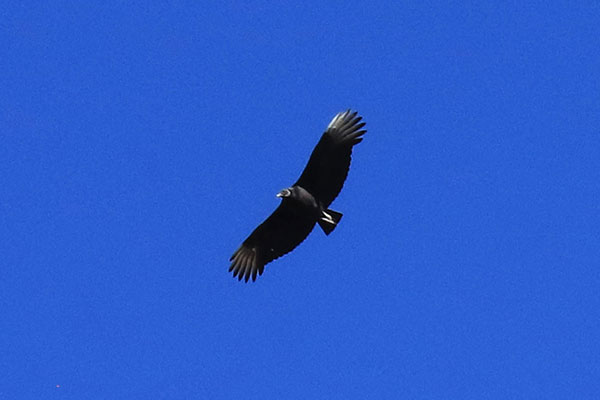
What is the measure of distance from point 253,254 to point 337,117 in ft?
12.3

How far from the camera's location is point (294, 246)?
27.5 m

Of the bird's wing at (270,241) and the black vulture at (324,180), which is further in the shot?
the bird's wing at (270,241)

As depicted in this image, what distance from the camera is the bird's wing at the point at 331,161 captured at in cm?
2630

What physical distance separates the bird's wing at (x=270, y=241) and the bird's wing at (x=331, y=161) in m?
0.70

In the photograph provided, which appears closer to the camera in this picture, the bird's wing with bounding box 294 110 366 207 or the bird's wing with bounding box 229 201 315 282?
the bird's wing with bounding box 294 110 366 207

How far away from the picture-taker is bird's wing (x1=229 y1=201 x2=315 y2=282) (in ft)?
89.3

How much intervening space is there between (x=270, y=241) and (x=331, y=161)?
2.58 metres

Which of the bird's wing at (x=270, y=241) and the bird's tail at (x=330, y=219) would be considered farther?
the bird's wing at (x=270, y=241)

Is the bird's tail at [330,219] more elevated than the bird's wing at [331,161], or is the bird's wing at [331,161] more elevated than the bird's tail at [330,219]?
the bird's wing at [331,161]

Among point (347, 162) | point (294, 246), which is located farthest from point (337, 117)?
point (294, 246)

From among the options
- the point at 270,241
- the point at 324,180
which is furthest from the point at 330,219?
the point at 270,241

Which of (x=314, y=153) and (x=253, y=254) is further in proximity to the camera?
(x=253, y=254)

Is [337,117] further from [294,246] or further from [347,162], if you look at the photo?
[294,246]

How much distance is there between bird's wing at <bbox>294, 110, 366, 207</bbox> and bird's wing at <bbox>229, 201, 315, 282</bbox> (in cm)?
70
